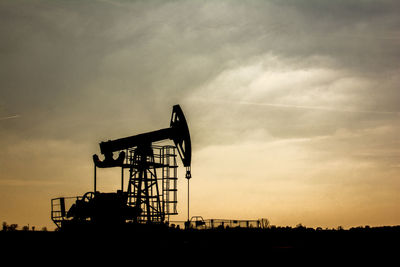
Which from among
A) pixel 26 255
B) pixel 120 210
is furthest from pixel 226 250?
pixel 26 255

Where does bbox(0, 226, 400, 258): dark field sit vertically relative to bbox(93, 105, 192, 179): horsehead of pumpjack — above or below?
below

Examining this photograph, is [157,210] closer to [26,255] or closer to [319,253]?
[26,255]

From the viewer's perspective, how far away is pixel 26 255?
1492cm

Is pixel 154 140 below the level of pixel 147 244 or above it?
above

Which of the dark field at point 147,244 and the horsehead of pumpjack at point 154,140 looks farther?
the horsehead of pumpjack at point 154,140

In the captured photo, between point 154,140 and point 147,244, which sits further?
point 154,140

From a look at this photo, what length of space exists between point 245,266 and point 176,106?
9.16 metres

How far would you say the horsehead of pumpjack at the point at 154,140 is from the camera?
1978cm

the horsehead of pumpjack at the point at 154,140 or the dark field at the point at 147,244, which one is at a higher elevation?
the horsehead of pumpjack at the point at 154,140

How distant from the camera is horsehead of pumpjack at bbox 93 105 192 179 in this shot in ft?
64.9

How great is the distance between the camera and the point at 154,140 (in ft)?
68.4

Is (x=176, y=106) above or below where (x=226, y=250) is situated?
above

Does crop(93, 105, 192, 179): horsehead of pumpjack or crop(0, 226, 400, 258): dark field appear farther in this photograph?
crop(93, 105, 192, 179): horsehead of pumpjack

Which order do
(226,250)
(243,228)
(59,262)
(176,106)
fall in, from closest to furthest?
(59,262), (226,250), (176,106), (243,228)
